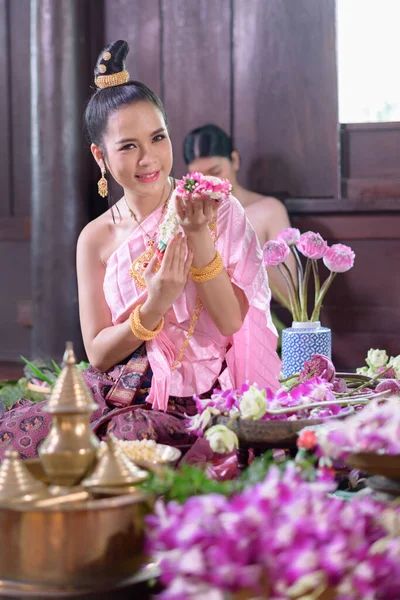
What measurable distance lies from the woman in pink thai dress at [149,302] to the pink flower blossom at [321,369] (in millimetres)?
199

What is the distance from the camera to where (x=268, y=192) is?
15.9 ft

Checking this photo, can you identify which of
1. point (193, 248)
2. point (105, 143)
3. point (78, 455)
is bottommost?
point (78, 455)

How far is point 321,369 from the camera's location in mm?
2141

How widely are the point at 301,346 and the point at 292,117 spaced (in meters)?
1.99

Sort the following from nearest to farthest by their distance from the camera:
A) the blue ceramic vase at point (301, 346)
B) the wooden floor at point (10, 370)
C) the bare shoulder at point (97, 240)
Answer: the bare shoulder at point (97, 240) → the blue ceramic vase at point (301, 346) → the wooden floor at point (10, 370)

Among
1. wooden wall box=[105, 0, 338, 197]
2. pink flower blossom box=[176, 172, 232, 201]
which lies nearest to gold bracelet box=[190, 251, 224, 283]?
pink flower blossom box=[176, 172, 232, 201]

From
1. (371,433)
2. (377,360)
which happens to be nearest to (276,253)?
(377,360)

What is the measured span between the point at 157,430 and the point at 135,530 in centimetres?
89

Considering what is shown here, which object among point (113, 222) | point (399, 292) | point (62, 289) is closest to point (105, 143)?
point (113, 222)

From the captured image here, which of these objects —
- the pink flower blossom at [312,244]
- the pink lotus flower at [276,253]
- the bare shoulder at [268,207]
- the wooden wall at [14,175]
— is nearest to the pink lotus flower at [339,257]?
the pink flower blossom at [312,244]

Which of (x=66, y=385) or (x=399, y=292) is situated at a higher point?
(x=66, y=385)

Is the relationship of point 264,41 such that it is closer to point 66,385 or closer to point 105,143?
point 105,143

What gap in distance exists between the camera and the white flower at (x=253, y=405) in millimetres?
1594

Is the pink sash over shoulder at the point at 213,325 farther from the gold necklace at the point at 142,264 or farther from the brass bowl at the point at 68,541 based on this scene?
the brass bowl at the point at 68,541
